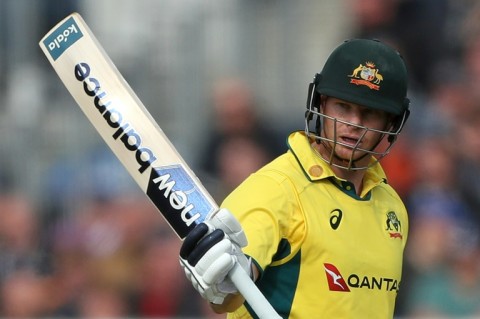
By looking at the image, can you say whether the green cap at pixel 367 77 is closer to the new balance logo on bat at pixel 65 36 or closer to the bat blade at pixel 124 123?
the bat blade at pixel 124 123

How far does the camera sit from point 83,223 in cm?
702

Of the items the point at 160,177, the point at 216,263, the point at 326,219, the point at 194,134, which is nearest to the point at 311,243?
the point at 326,219

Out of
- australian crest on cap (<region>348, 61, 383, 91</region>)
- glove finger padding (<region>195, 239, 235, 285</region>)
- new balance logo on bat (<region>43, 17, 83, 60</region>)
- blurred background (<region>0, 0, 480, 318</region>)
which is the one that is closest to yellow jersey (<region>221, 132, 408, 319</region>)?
glove finger padding (<region>195, 239, 235, 285</region>)

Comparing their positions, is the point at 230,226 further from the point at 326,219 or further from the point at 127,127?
the point at 127,127

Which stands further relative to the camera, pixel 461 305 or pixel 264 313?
pixel 461 305

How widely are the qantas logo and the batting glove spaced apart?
0.29m

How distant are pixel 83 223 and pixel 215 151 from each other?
2.84 ft

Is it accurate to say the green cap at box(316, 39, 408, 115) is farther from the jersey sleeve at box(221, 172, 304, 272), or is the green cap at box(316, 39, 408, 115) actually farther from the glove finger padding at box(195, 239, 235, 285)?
the glove finger padding at box(195, 239, 235, 285)

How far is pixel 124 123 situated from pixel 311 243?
66 centimetres

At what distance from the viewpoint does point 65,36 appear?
363cm

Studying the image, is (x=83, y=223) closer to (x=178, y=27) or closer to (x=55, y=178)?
(x=55, y=178)

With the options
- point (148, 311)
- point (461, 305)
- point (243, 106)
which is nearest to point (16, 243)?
point (148, 311)

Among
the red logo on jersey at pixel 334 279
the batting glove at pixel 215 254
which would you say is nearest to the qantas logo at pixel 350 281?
the red logo on jersey at pixel 334 279

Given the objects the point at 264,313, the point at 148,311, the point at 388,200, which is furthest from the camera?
the point at 148,311
